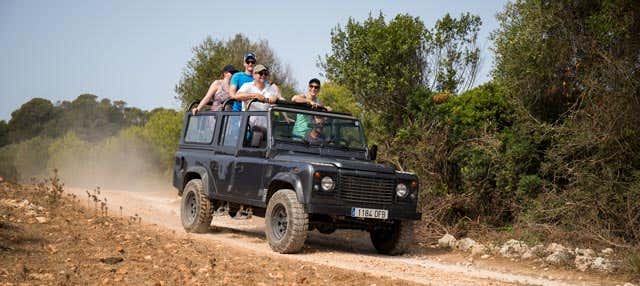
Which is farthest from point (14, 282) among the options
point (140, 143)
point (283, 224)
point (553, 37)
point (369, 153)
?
point (140, 143)

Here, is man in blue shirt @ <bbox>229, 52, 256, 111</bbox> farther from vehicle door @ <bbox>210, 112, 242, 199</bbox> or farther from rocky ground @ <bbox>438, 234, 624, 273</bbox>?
rocky ground @ <bbox>438, 234, 624, 273</bbox>

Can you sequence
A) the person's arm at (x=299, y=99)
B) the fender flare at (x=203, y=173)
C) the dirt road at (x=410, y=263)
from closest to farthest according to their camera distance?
the dirt road at (x=410, y=263) → the person's arm at (x=299, y=99) → the fender flare at (x=203, y=173)

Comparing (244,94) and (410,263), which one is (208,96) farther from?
(410,263)

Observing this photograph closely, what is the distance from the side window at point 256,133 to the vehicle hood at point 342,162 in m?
0.44

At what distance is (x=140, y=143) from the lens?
38219 mm

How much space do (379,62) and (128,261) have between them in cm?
1127

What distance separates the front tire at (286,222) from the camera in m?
9.48

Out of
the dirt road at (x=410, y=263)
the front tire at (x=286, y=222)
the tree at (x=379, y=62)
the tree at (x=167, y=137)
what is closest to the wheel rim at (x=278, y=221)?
the front tire at (x=286, y=222)

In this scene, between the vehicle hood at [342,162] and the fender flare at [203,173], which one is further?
the fender flare at [203,173]

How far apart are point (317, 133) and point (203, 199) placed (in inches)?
88.9

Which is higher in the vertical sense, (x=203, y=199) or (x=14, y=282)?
(x=203, y=199)

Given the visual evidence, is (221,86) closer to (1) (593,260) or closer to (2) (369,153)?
(2) (369,153)

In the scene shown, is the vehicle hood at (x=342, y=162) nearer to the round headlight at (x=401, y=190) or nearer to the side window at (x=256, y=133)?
the round headlight at (x=401, y=190)

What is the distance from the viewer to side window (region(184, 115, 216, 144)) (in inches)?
478
